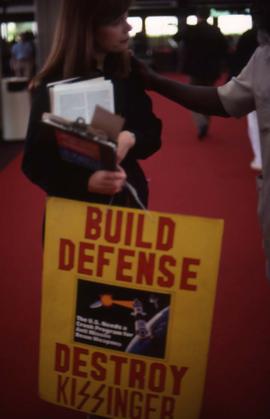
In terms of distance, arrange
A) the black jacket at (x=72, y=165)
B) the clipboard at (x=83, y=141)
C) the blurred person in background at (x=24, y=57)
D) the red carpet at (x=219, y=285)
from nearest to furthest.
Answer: the clipboard at (x=83, y=141) < the black jacket at (x=72, y=165) < the red carpet at (x=219, y=285) < the blurred person in background at (x=24, y=57)

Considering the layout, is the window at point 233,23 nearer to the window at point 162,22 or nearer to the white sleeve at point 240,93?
the window at point 162,22

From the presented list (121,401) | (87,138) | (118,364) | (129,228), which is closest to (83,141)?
(87,138)

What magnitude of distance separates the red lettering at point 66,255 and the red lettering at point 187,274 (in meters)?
0.27

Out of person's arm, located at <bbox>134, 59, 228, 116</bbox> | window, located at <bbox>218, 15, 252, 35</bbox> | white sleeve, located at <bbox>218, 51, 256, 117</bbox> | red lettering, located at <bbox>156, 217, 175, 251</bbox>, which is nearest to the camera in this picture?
red lettering, located at <bbox>156, 217, 175, 251</bbox>

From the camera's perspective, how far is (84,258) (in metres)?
1.14

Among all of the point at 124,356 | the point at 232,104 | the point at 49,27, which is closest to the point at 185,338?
the point at 124,356

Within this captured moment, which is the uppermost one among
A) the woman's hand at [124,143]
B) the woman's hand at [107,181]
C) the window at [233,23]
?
the window at [233,23]

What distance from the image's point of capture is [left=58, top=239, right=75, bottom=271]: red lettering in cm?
114

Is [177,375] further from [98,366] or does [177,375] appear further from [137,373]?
[98,366]

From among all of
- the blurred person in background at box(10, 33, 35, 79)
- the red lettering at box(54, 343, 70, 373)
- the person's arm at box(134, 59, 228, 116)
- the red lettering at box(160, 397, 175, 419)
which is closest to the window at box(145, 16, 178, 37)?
the person's arm at box(134, 59, 228, 116)

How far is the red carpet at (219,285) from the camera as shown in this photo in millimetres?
1745

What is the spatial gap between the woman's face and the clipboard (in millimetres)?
345

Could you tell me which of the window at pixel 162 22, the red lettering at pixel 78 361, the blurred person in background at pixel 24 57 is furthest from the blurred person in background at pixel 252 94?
the blurred person in background at pixel 24 57

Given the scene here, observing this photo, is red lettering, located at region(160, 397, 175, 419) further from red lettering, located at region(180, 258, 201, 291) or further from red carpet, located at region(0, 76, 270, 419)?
red carpet, located at region(0, 76, 270, 419)
